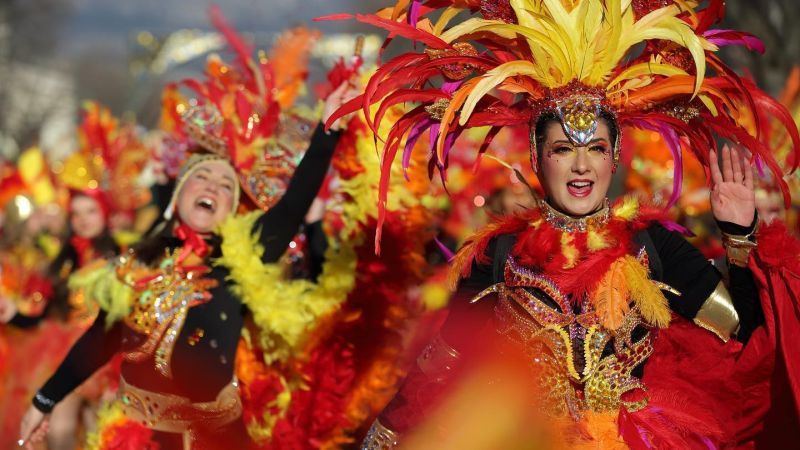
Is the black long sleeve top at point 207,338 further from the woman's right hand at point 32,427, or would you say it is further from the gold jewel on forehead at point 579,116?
the gold jewel on forehead at point 579,116

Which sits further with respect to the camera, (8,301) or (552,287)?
(8,301)

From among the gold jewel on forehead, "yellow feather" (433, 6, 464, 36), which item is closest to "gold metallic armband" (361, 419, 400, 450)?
the gold jewel on forehead

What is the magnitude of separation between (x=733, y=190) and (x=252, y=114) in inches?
103

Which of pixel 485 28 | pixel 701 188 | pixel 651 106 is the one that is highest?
pixel 485 28

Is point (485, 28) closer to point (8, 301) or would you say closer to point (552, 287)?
point (552, 287)

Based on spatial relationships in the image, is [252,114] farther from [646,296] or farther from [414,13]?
[646,296]

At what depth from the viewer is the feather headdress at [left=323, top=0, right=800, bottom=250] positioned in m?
3.33

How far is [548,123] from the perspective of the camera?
3.42 m

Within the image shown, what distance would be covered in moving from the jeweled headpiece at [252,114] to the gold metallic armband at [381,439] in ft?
6.37

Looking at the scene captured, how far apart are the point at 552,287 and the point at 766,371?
2.46ft

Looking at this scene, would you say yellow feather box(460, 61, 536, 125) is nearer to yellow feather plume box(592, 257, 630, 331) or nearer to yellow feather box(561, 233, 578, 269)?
yellow feather box(561, 233, 578, 269)

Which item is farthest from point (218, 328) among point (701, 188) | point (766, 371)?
point (701, 188)

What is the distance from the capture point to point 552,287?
334cm

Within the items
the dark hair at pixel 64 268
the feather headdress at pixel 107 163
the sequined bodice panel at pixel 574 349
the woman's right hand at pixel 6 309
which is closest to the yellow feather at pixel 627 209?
the sequined bodice panel at pixel 574 349
